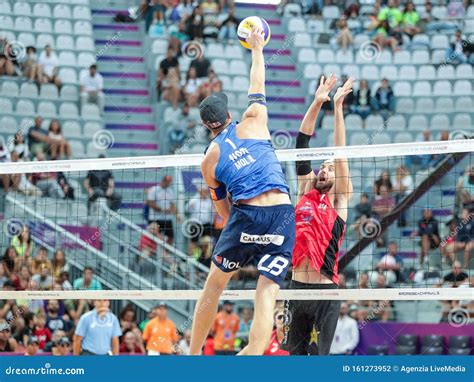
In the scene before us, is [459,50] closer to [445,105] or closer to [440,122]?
[445,105]

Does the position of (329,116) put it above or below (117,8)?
below

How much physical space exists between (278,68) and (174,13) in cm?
248

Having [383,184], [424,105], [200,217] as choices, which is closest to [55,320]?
[200,217]

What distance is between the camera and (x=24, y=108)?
1747cm

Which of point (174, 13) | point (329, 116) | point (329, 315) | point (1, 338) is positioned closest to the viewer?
point (329, 315)

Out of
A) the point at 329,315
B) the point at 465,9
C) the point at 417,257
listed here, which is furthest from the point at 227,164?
the point at 465,9

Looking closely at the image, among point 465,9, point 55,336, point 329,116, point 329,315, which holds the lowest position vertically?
point 55,336

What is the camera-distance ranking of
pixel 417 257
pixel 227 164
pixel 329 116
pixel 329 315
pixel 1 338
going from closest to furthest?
pixel 227 164 < pixel 329 315 < pixel 1 338 < pixel 417 257 < pixel 329 116

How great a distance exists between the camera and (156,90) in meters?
18.7

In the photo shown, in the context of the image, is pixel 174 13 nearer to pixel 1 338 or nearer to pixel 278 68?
pixel 278 68

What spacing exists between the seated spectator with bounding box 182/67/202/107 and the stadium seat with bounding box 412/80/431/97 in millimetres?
4482

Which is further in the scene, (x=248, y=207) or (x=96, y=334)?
(x=96, y=334)

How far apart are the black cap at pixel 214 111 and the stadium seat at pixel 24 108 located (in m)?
11.0

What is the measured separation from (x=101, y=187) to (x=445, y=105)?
24.7ft
